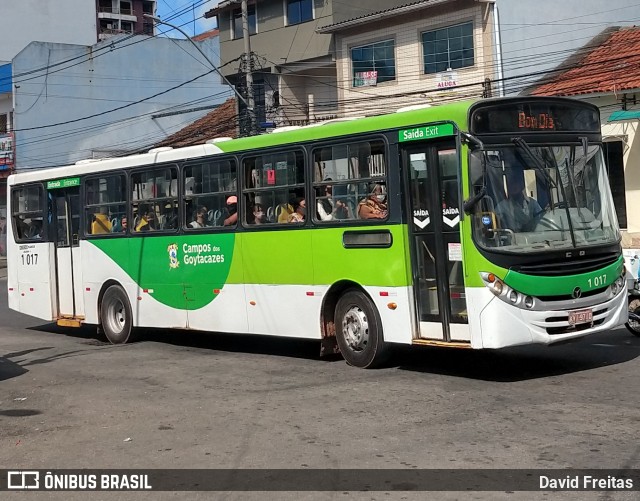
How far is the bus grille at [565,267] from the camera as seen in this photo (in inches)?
360

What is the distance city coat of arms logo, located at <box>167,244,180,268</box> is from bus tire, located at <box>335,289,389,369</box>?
11.6 ft

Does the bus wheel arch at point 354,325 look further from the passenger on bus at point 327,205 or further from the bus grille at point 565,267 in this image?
the bus grille at point 565,267

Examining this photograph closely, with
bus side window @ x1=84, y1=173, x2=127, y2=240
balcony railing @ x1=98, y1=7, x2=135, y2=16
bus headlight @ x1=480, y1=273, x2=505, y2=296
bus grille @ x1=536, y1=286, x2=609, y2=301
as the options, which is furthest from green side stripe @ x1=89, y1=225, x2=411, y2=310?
balcony railing @ x1=98, y1=7, x2=135, y2=16

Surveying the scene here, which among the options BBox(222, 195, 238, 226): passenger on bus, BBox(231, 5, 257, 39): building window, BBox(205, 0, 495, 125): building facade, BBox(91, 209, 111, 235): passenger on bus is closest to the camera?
BBox(222, 195, 238, 226): passenger on bus

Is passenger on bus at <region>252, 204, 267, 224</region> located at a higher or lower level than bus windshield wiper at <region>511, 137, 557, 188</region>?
lower

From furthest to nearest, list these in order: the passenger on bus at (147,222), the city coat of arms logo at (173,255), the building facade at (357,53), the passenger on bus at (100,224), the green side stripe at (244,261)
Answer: the building facade at (357,53) → the passenger on bus at (100,224) → the passenger on bus at (147,222) → the city coat of arms logo at (173,255) → the green side stripe at (244,261)

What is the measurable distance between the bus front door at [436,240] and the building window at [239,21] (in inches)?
1191

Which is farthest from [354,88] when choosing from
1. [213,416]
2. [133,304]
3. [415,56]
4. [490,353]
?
[213,416]

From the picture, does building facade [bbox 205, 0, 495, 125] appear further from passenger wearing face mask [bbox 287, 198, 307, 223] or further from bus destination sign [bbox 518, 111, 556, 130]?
bus destination sign [bbox 518, 111, 556, 130]

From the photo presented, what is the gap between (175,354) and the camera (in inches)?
512

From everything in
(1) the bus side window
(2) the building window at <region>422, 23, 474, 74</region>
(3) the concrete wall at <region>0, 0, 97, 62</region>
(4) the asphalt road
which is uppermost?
(3) the concrete wall at <region>0, 0, 97, 62</region>

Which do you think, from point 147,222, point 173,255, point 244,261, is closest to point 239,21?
point 147,222

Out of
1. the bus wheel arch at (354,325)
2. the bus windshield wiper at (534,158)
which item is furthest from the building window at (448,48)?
the bus windshield wiper at (534,158)

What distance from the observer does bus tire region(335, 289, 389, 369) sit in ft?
34.1
